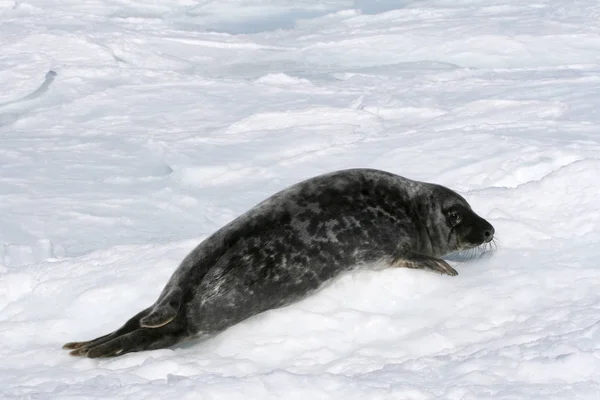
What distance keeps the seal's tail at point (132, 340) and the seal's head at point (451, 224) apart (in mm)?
1286

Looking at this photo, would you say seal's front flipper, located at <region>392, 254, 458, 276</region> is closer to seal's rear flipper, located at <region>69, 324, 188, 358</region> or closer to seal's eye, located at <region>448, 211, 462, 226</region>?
seal's eye, located at <region>448, 211, 462, 226</region>

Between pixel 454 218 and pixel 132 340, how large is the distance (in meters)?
1.55

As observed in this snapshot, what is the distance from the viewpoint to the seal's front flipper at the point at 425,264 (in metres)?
3.21

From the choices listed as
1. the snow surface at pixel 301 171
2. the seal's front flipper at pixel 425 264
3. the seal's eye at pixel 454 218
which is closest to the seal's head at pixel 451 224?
the seal's eye at pixel 454 218

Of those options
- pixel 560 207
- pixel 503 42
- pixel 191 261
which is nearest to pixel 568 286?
pixel 560 207

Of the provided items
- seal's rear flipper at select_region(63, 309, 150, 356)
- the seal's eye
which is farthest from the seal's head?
seal's rear flipper at select_region(63, 309, 150, 356)

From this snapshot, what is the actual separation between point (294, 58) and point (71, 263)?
683 cm

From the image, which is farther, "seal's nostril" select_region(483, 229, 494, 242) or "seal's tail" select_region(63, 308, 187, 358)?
"seal's nostril" select_region(483, 229, 494, 242)

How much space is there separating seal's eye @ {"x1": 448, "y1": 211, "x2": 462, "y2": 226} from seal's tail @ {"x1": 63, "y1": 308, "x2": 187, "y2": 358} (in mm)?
1335

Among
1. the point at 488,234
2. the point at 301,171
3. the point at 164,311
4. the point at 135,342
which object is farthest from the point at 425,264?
the point at 301,171

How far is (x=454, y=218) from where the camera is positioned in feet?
11.7

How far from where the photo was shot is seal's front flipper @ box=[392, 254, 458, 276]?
321 centimetres

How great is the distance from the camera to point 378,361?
2609 mm

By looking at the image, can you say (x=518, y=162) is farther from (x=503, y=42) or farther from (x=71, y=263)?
(x=503, y=42)
